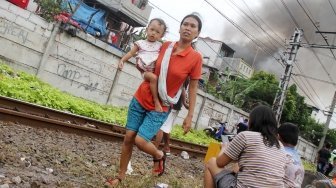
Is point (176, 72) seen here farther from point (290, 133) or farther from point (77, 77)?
point (77, 77)

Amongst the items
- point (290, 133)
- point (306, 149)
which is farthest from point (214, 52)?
point (290, 133)

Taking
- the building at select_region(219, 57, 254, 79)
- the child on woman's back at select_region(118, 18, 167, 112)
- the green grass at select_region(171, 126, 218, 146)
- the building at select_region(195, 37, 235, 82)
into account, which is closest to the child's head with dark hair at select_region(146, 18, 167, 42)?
the child on woman's back at select_region(118, 18, 167, 112)

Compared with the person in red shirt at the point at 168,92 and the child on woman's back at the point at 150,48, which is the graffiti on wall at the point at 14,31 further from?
the person in red shirt at the point at 168,92

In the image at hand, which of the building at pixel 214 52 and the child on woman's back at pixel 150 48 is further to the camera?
the building at pixel 214 52

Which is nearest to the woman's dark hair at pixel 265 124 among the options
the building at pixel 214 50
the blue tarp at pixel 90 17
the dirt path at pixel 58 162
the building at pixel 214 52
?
the dirt path at pixel 58 162

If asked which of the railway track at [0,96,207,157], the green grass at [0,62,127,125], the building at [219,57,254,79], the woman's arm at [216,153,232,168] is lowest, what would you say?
the railway track at [0,96,207,157]

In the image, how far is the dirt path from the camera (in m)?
3.58

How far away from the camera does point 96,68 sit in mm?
14125

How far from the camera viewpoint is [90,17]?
2281cm

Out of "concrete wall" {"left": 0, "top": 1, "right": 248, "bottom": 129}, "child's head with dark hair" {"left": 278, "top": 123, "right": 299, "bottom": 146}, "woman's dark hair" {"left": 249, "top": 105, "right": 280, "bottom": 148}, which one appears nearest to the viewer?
"woman's dark hair" {"left": 249, "top": 105, "right": 280, "bottom": 148}

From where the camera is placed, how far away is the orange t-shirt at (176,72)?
3852 millimetres

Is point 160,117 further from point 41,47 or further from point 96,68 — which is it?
point 96,68

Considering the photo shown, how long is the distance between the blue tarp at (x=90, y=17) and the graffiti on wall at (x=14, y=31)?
10141 millimetres

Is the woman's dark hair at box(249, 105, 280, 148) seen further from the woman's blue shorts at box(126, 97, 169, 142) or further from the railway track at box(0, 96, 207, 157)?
the railway track at box(0, 96, 207, 157)
